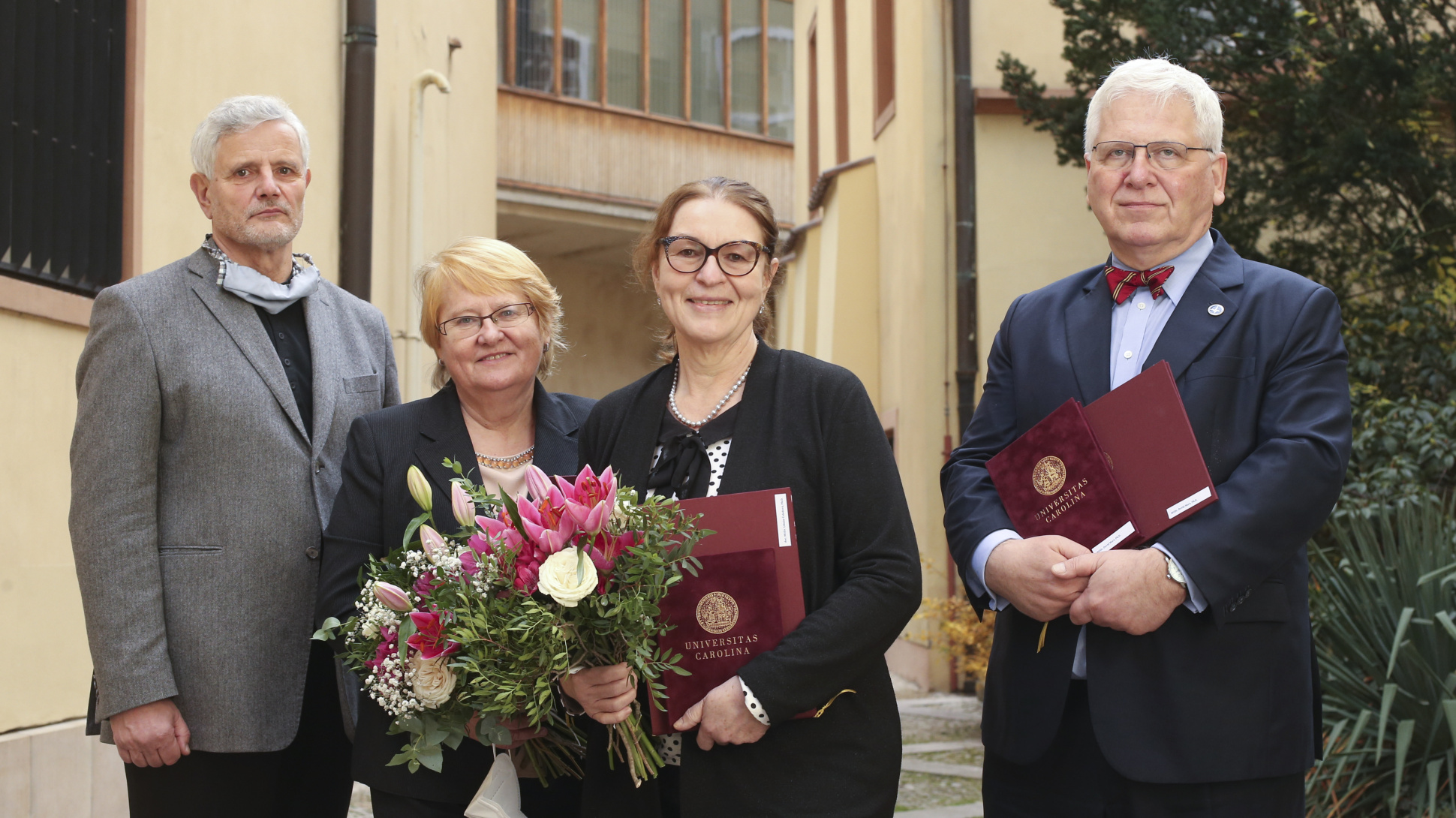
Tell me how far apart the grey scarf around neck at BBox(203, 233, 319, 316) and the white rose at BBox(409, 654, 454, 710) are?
4.35 feet

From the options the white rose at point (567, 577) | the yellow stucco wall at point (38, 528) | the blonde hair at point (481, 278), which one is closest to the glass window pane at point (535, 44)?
the yellow stucco wall at point (38, 528)

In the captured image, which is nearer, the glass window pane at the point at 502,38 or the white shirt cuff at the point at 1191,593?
the white shirt cuff at the point at 1191,593

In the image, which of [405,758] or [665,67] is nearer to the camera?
[405,758]

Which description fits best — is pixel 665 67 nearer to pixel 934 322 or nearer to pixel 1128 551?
pixel 934 322

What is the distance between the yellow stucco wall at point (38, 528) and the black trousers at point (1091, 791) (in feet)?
11.7

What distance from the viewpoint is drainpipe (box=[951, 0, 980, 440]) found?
35.7 ft

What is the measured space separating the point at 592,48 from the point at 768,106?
2978 millimetres

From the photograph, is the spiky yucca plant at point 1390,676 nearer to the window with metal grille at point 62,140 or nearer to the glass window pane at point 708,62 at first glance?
the window with metal grille at point 62,140

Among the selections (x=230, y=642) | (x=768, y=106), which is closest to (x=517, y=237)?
(x=768, y=106)

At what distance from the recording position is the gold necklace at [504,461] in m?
3.25

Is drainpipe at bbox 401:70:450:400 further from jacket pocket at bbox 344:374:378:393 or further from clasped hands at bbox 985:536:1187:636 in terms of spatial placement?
clasped hands at bbox 985:536:1187:636

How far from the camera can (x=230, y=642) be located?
320 cm

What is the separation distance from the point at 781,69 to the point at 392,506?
1836 cm

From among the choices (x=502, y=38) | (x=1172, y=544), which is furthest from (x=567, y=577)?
(x=502, y=38)
